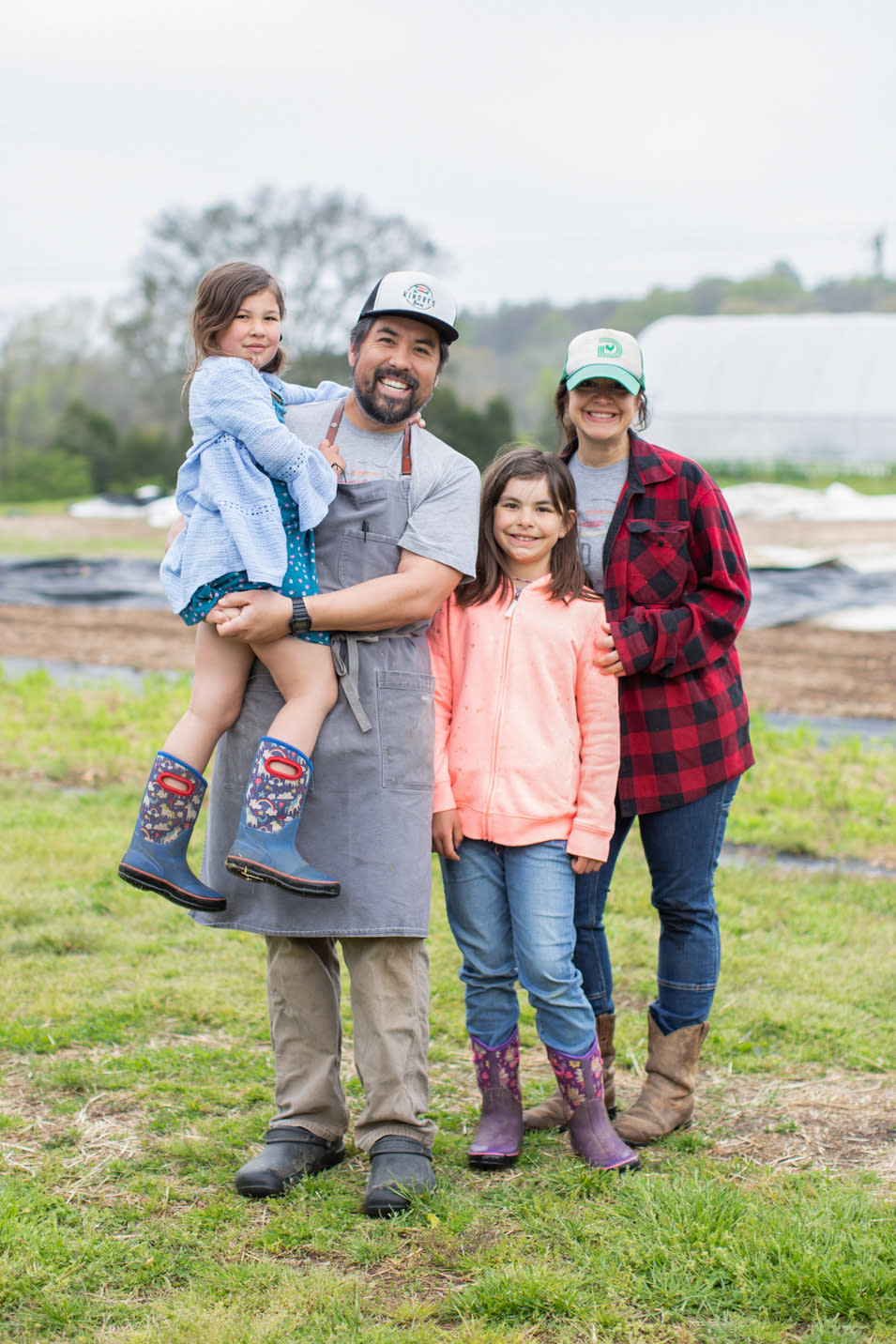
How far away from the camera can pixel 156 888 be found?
2797mm

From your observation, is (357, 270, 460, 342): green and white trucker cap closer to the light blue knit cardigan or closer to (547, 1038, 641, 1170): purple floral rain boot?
the light blue knit cardigan

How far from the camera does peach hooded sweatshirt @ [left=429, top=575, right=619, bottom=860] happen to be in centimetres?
292

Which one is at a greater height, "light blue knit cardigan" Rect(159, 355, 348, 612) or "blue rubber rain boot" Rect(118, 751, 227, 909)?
"light blue knit cardigan" Rect(159, 355, 348, 612)

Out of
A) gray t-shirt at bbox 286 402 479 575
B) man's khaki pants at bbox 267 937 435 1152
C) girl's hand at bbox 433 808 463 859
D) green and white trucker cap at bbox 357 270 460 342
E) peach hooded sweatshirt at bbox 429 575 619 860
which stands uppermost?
green and white trucker cap at bbox 357 270 460 342

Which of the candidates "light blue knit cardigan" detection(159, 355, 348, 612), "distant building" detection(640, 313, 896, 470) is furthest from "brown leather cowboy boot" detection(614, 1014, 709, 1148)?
"distant building" detection(640, 313, 896, 470)

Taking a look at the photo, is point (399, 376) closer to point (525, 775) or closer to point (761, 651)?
point (525, 775)

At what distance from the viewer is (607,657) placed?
2.96 m

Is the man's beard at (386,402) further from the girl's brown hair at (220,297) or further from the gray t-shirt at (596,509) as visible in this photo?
the gray t-shirt at (596,509)

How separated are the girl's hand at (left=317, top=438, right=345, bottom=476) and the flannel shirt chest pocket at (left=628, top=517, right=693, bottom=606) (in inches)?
28.2

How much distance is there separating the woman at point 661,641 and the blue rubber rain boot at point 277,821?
0.75 meters

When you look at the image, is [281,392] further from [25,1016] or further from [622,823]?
[25,1016]

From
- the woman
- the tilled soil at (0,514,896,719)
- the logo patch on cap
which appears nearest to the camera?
the logo patch on cap

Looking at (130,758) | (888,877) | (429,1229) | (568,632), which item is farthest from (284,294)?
(130,758)

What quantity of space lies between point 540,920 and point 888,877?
3.23 m
